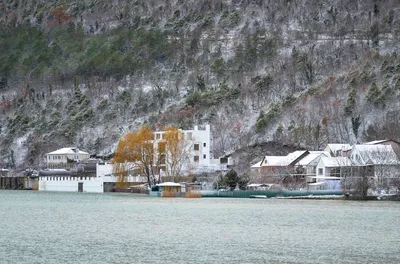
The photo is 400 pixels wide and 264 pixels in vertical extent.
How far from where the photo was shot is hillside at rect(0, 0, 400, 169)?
144 metres

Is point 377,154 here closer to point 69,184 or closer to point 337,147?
point 337,147

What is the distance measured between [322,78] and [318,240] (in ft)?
365

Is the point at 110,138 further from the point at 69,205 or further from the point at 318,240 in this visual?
the point at 318,240

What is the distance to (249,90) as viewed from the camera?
543ft

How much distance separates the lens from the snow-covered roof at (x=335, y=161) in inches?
4390

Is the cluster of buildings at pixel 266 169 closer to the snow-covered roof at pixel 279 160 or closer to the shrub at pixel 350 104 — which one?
the snow-covered roof at pixel 279 160

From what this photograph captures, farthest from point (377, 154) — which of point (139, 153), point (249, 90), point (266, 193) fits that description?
point (249, 90)

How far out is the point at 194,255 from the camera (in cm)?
4719

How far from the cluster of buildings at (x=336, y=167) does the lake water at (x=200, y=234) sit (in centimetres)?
1687

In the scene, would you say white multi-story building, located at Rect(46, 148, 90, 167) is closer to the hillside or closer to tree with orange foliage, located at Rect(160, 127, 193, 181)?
the hillside

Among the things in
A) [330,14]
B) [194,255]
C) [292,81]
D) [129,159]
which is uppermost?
[330,14]

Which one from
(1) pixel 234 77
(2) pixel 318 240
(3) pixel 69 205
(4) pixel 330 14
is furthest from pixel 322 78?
(2) pixel 318 240

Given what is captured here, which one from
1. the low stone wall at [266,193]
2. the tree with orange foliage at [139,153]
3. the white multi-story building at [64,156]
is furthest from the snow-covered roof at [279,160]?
the white multi-story building at [64,156]

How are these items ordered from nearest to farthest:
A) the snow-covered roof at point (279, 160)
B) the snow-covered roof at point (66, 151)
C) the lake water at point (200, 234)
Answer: the lake water at point (200, 234), the snow-covered roof at point (279, 160), the snow-covered roof at point (66, 151)
